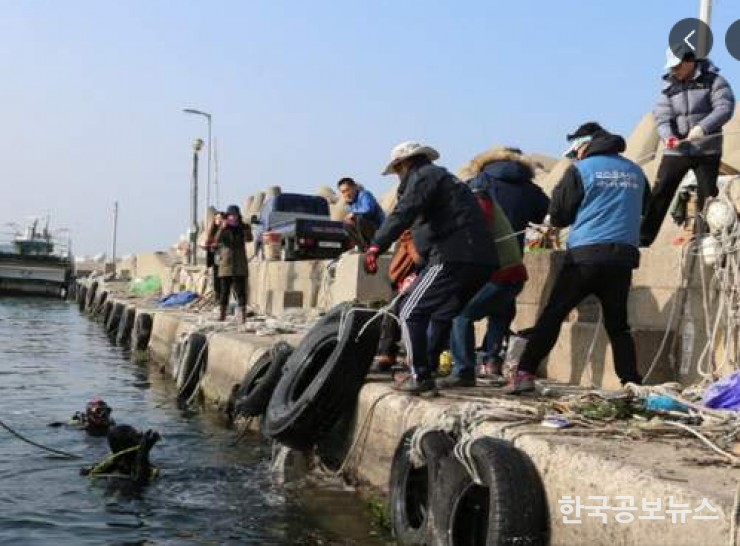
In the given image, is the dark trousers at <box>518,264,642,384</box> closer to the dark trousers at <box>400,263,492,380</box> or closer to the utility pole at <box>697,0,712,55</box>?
the dark trousers at <box>400,263,492,380</box>

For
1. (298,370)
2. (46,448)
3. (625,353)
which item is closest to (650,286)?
(625,353)

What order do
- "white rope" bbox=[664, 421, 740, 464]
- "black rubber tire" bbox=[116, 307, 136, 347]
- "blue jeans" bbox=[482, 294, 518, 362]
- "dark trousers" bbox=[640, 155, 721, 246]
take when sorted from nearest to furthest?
"white rope" bbox=[664, 421, 740, 464]
"blue jeans" bbox=[482, 294, 518, 362]
"dark trousers" bbox=[640, 155, 721, 246]
"black rubber tire" bbox=[116, 307, 136, 347]

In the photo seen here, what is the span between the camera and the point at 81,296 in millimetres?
42875

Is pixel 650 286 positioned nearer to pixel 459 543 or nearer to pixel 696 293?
pixel 696 293

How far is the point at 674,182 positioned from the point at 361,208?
4.30 metres

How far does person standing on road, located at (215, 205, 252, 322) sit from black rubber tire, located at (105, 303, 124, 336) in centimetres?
1101

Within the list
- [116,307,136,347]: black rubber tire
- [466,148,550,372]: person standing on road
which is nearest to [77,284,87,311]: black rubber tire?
[116,307,136,347]: black rubber tire

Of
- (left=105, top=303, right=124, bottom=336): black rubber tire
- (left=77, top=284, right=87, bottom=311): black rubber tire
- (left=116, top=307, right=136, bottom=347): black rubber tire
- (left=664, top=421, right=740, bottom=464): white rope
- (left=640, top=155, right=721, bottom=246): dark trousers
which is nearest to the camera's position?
(left=664, top=421, right=740, bottom=464): white rope

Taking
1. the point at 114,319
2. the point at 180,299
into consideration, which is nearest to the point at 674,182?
the point at 180,299

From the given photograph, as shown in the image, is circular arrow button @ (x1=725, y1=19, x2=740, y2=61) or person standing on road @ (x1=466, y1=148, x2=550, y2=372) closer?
person standing on road @ (x1=466, y1=148, x2=550, y2=372)

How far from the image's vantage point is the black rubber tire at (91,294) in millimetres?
37056

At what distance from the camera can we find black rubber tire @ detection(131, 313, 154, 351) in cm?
1841

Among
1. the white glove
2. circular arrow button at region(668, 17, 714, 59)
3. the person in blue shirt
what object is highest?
circular arrow button at region(668, 17, 714, 59)

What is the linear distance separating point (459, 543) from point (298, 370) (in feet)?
10.6
